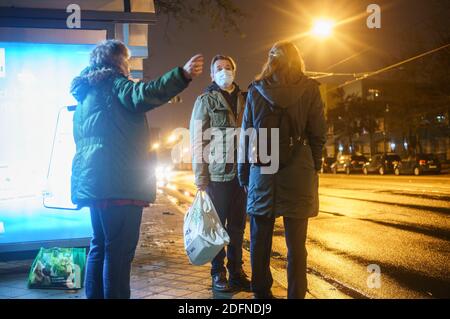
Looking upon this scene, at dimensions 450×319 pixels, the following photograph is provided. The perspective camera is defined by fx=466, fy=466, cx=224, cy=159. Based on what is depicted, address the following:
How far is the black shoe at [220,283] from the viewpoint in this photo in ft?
13.9

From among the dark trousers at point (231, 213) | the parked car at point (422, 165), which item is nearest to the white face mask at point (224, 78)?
the dark trousers at point (231, 213)

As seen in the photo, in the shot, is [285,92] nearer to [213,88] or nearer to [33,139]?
[213,88]

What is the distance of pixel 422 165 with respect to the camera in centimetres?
3136

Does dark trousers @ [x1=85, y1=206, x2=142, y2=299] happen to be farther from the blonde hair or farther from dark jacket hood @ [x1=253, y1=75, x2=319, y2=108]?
the blonde hair

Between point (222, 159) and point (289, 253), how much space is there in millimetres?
1197

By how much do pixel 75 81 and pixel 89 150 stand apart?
19.6 inches

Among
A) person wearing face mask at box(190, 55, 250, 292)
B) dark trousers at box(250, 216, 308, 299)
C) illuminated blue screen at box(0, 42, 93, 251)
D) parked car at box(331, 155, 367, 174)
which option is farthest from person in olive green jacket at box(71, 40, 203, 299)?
parked car at box(331, 155, 367, 174)

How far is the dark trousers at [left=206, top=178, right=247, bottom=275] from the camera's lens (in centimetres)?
436

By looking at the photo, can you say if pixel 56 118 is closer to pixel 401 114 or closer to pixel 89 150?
pixel 89 150

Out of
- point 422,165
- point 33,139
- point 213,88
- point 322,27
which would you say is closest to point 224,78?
point 213,88

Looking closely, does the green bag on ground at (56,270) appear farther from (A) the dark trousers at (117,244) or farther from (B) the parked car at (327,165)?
(B) the parked car at (327,165)

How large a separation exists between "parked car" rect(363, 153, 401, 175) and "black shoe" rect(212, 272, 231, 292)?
32894 mm

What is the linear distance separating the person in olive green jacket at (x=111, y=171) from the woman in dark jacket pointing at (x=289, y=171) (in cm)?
84

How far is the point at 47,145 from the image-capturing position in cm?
497
